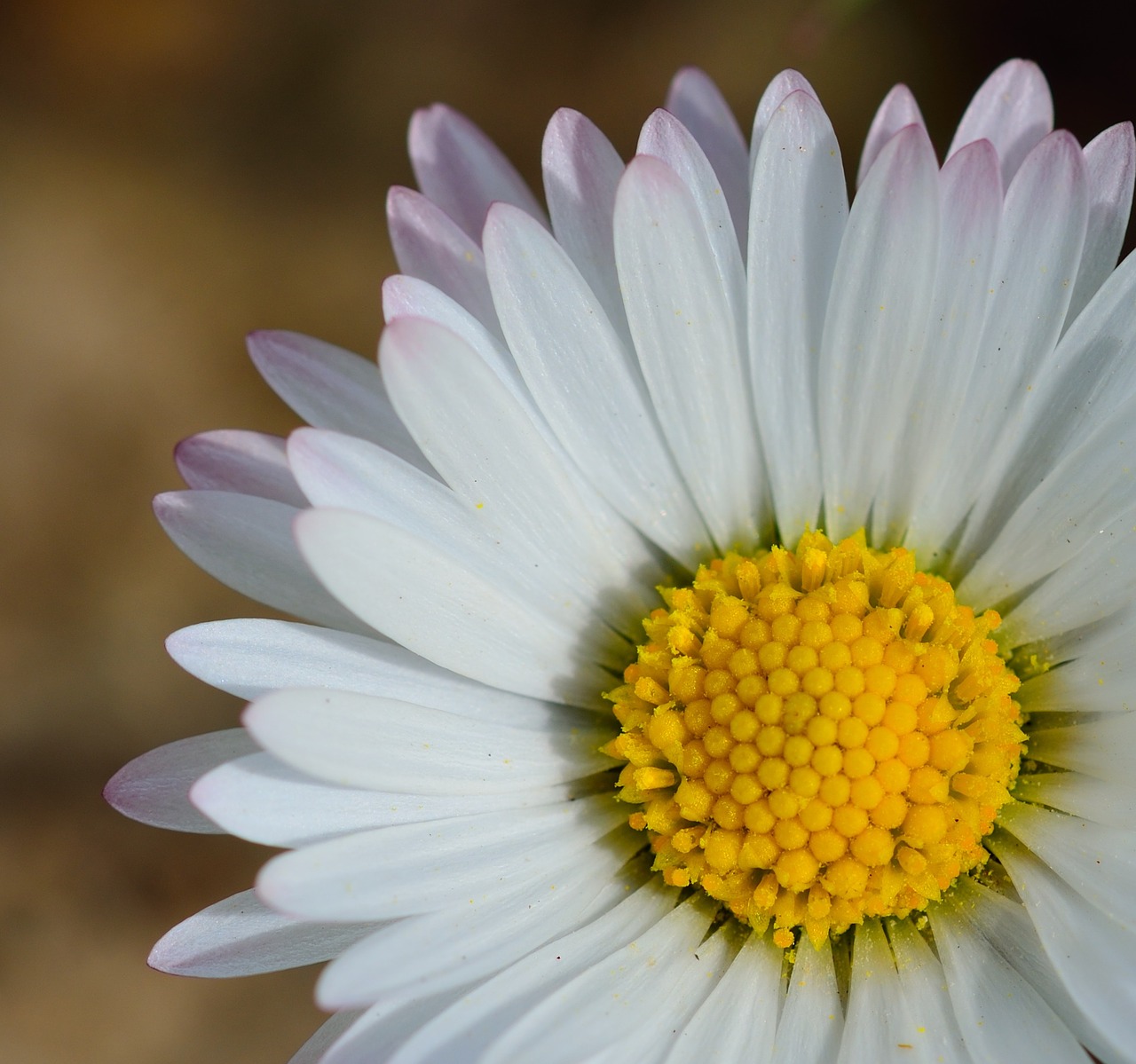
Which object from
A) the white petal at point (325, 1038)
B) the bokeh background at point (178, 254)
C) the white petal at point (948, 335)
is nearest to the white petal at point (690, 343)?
Answer: the white petal at point (948, 335)

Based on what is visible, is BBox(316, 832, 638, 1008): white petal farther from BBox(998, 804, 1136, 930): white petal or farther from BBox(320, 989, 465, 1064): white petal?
BBox(998, 804, 1136, 930): white petal

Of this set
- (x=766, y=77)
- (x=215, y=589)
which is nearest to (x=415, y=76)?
(x=766, y=77)

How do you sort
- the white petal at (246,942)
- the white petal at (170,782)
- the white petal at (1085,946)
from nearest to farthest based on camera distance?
1. the white petal at (1085,946)
2. the white petal at (246,942)
3. the white petal at (170,782)

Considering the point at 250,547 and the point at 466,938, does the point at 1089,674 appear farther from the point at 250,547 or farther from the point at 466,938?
the point at 250,547

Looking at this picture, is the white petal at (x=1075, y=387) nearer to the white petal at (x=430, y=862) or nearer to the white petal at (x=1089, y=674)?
the white petal at (x=1089, y=674)

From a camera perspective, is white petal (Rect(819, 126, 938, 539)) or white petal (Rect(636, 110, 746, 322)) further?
white petal (Rect(636, 110, 746, 322))

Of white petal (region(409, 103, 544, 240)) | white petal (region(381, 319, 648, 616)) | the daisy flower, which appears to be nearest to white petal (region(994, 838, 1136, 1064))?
the daisy flower

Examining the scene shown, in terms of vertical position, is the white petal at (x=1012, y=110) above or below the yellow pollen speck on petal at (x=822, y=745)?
above
